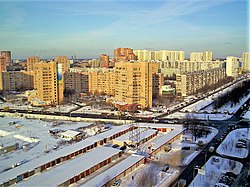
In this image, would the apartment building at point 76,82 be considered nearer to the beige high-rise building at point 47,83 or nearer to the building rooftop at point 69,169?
the beige high-rise building at point 47,83

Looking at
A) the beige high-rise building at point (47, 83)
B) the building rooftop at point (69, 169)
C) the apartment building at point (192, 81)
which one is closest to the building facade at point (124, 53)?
the apartment building at point (192, 81)

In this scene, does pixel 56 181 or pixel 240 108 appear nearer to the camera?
pixel 56 181

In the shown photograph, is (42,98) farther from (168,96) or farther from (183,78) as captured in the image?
(183,78)

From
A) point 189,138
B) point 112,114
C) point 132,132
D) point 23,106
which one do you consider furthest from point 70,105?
point 189,138

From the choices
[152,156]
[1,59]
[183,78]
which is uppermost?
[1,59]

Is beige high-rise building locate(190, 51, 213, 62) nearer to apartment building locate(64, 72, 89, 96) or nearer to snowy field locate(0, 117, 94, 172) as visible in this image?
apartment building locate(64, 72, 89, 96)

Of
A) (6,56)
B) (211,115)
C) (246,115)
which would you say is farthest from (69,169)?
(6,56)

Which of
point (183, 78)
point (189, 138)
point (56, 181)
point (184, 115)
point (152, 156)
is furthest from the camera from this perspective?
point (183, 78)
